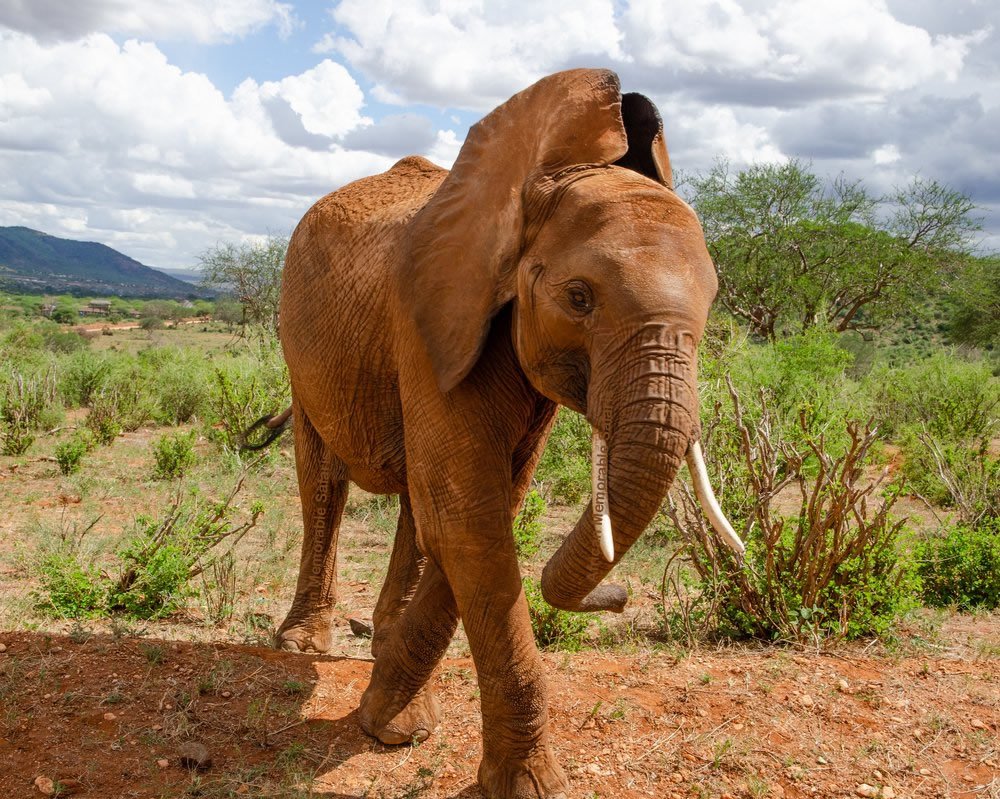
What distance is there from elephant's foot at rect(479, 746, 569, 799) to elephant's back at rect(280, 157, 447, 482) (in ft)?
4.80

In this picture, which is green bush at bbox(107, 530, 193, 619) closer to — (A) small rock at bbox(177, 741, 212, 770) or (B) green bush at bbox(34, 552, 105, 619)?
A: (B) green bush at bbox(34, 552, 105, 619)

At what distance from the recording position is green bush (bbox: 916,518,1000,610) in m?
6.77

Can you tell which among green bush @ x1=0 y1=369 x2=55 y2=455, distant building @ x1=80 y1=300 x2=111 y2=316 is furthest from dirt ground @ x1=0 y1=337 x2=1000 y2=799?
distant building @ x1=80 y1=300 x2=111 y2=316

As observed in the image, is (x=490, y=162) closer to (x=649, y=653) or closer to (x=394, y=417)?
(x=394, y=417)

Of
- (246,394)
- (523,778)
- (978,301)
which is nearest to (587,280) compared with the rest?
(523,778)

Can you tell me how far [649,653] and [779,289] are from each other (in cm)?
1834

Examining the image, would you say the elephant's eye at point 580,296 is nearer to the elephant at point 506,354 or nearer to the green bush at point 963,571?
the elephant at point 506,354

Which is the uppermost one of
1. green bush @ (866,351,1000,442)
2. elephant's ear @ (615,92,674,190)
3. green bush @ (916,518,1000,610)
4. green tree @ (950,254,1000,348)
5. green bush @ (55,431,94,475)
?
green tree @ (950,254,1000,348)

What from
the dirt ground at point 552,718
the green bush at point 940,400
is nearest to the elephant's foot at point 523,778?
the dirt ground at point 552,718

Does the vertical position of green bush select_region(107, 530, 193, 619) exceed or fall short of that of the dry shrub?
it falls short

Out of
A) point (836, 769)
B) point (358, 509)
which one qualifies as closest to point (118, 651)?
point (836, 769)

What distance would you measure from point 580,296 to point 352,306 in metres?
1.65

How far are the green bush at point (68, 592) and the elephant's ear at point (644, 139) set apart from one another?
4.26 meters

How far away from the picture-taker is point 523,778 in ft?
11.6
